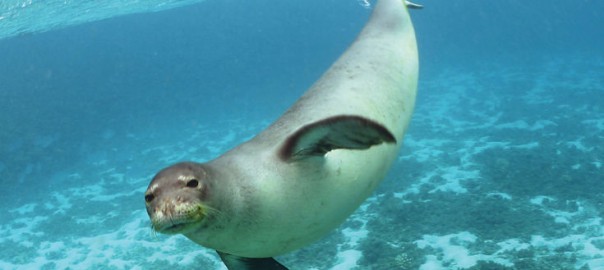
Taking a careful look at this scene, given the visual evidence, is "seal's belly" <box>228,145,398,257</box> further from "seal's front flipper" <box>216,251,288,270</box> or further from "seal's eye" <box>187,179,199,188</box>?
"seal's eye" <box>187,179,199,188</box>

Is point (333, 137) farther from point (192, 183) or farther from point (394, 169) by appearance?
point (394, 169)

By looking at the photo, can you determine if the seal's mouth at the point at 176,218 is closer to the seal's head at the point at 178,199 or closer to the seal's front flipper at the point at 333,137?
the seal's head at the point at 178,199

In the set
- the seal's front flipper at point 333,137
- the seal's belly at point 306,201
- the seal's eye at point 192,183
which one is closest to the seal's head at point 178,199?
the seal's eye at point 192,183

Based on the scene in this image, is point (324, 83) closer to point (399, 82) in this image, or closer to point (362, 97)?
point (362, 97)

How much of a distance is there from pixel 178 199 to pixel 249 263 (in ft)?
4.13

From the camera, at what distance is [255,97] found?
33688 mm

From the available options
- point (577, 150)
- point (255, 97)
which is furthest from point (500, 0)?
Result: point (577, 150)

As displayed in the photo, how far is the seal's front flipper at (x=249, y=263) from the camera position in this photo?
3.43m

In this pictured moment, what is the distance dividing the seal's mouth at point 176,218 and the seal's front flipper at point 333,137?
2.07ft

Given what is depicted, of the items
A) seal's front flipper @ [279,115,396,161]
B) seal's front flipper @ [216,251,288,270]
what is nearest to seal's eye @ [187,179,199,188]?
seal's front flipper @ [279,115,396,161]

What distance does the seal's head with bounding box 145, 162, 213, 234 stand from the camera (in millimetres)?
2322

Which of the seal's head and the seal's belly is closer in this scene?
the seal's head

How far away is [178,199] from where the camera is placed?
93.0 inches

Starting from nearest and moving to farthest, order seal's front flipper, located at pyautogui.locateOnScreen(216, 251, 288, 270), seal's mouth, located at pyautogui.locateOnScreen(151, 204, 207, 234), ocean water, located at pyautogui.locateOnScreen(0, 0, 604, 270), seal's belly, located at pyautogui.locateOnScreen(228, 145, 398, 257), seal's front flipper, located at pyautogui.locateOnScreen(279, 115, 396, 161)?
seal's mouth, located at pyautogui.locateOnScreen(151, 204, 207, 234) < seal's front flipper, located at pyautogui.locateOnScreen(279, 115, 396, 161) < seal's belly, located at pyautogui.locateOnScreen(228, 145, 398, 257) < seal's front flipper, located at pyautogui.locateOnScreen(216, 251, 288, 270) < ocean water, located at pyautogui.locateOnScreen(0, 0, 604, 270)
